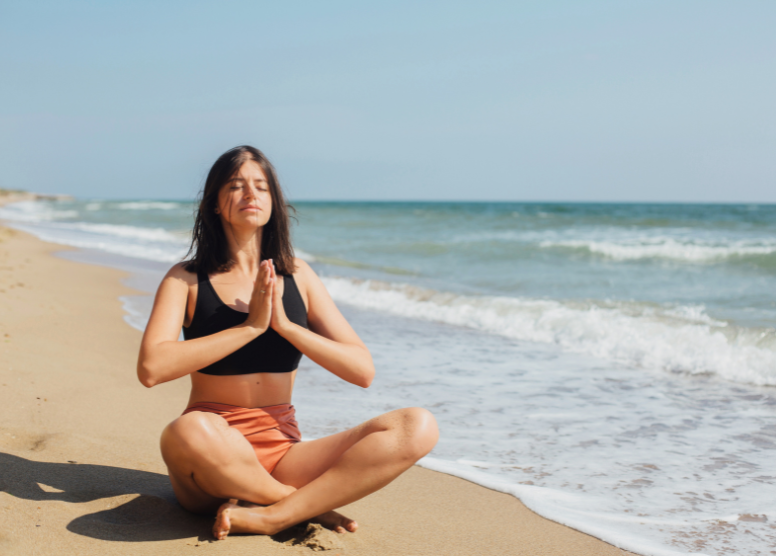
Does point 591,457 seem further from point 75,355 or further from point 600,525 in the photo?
point 75,355

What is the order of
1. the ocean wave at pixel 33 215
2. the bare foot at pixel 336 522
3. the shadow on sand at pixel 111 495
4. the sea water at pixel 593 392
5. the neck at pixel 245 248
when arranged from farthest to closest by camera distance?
the ocean wave at pixel 33 215
the sea water at pixel 593 392
the neck at pixel 245 248
the bare foot at pixel 336 522
the shadow on sand at pixel 111 495

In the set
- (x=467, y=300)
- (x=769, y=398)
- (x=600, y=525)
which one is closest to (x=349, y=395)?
(x=600, y=525)

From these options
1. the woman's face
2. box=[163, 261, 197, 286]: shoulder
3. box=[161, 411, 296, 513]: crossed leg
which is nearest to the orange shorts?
box=[161, 411, 296, 513]: crossed leg

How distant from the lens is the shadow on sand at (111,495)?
2.54 metres

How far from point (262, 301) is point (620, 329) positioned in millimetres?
5808

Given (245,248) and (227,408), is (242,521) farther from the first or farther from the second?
(245,248)

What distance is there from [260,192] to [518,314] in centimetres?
630

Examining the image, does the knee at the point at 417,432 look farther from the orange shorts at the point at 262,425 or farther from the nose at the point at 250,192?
the nose at the point at 250,192

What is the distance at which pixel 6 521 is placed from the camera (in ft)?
8.07

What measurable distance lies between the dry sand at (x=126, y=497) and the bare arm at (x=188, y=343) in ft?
2.25

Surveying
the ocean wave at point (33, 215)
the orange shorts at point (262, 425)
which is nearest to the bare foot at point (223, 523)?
the orange shorts at point (262, 425)

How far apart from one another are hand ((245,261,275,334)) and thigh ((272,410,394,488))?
1.86 ft

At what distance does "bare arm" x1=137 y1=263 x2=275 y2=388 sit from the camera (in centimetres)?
238

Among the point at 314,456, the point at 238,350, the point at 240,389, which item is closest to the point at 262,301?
the point at 238,350
